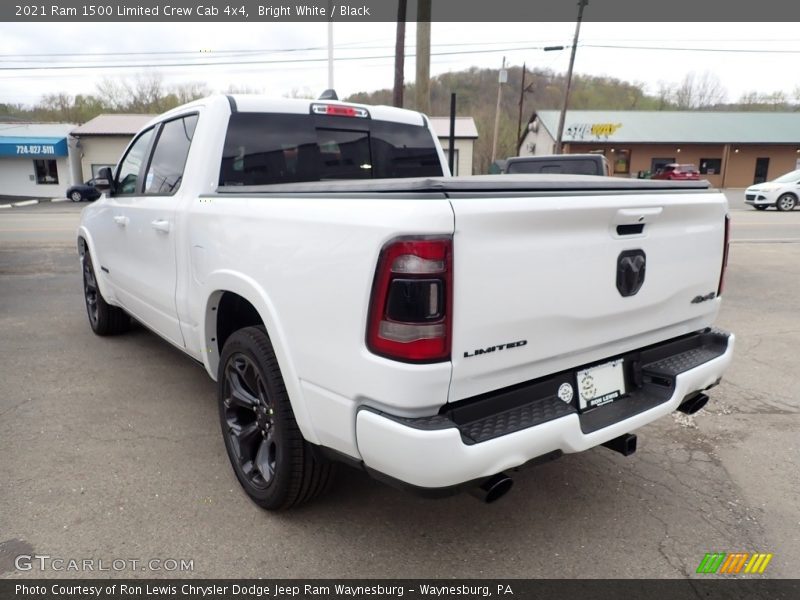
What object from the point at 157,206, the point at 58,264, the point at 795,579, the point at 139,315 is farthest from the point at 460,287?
the point at 58,264

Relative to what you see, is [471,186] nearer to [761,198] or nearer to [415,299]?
[415,299]

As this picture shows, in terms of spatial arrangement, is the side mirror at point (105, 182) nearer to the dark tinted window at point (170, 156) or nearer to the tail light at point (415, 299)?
the dark tinted window at point (170, 156)

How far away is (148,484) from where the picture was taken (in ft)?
9.79

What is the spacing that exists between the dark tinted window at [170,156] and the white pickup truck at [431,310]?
0.11 m

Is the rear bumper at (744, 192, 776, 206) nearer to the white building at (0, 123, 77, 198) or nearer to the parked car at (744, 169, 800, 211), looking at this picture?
the parked car at (744, 169, 800, 211)

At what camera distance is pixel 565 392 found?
2.30m

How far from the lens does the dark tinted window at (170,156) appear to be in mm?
3486

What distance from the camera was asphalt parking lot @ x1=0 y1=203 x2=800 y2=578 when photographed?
2.45 m

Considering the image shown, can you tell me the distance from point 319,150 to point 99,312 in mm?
3087

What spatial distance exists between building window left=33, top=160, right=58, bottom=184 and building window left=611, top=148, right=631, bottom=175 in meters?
39.6

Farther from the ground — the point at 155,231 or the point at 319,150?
the point at 319,150

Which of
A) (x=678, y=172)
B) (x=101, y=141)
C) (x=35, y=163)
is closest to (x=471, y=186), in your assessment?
(x=678, y=172)

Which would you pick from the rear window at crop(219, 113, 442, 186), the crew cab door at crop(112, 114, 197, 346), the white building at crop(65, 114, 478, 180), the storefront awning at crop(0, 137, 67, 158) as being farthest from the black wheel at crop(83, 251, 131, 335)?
the storefront awning at crop(0, 137, 67, 158)

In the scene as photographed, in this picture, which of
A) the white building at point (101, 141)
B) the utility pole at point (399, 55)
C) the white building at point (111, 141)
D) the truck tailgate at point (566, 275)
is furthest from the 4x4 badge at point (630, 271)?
the white building at point (101, 141)
